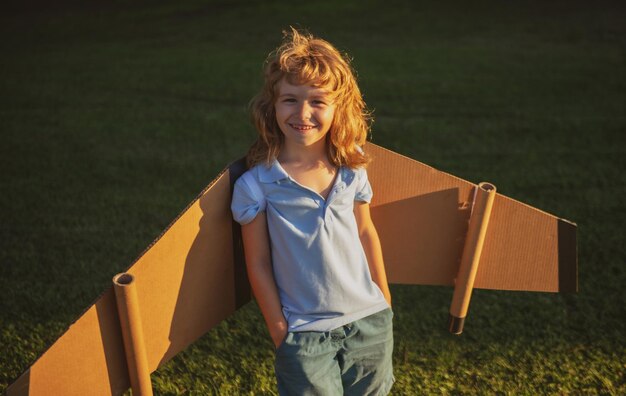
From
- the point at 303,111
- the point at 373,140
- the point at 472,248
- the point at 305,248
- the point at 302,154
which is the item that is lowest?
the point at 373,140

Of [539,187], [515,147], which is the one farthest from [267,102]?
[515,147]

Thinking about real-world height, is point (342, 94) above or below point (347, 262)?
above

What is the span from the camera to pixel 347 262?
232 centimetres

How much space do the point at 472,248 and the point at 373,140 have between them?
282cm

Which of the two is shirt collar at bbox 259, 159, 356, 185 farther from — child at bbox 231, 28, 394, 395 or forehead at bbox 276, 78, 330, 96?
forehead at bbox 276, 78, 330, 96

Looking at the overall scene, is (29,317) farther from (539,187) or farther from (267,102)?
(539,187)

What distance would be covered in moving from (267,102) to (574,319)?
2.00 meters

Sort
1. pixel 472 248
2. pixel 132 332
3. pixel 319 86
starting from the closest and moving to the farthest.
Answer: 1. pixel 132 332
2. pixel 319 86
3. pixel 472 248

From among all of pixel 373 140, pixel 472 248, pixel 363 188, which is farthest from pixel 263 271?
pixel 373 140

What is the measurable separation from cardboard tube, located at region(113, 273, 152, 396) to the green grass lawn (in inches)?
35.4

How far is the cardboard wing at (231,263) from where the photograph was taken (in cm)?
195

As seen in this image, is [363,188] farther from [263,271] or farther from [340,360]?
[340,360]

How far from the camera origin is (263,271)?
2285 millimetres

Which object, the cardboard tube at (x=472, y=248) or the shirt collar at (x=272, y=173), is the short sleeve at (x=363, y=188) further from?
the cardboard tube at (x=472, y=248)
